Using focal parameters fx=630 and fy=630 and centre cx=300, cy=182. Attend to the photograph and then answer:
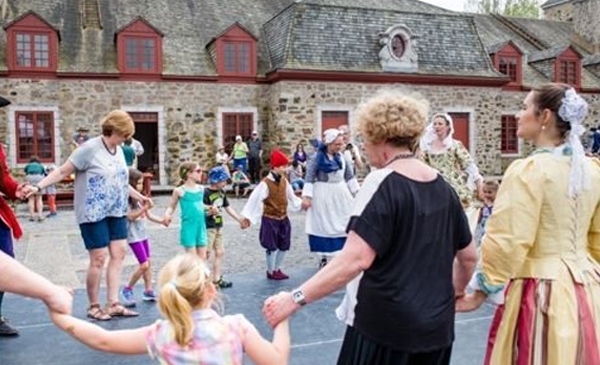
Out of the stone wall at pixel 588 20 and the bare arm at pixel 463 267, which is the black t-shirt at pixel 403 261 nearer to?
the bare arm at pixel 463 267

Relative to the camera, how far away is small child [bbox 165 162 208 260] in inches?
248

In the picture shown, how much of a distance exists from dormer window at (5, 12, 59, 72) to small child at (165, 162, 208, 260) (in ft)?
48.4

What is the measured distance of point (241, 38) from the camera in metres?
21.0

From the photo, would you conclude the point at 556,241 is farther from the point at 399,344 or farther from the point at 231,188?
the point at 231,188

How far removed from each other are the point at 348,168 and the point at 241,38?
14.3 meters

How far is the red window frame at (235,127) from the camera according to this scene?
21.1m

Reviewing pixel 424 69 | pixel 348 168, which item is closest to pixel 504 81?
pixel 424 69

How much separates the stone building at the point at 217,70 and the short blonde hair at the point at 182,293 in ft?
54.5

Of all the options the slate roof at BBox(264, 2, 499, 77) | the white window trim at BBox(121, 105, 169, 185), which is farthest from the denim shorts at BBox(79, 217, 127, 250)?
the white window trim at BBox(121, 105, 169, 185)

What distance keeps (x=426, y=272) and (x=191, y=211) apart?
13.5 ft

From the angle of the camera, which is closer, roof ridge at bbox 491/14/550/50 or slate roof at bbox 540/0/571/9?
roof ridge at bbox 491/14/550/50

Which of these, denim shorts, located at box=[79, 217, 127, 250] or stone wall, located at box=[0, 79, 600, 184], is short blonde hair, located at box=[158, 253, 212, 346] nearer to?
denim shorts, located at box=[79, 217, 127, 250]

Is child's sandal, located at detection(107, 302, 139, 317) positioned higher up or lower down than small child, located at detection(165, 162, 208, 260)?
lower down

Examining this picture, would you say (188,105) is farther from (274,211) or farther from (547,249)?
(547,249)
